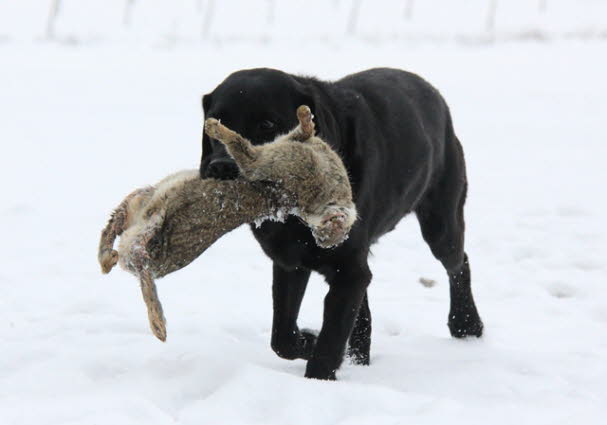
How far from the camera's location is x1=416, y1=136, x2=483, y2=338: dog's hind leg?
4191 mm

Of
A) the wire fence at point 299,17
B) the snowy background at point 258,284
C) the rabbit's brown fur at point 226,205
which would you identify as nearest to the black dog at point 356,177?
the rabbit's brown fur at point 226,205

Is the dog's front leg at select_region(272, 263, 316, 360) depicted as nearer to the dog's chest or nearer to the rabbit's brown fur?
the dog's chest

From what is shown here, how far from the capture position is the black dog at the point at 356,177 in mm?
3049

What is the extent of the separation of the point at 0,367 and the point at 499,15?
30.1 meters

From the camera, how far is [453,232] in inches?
166

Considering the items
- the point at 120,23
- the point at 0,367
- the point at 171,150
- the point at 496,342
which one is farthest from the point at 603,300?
the point at 120,23

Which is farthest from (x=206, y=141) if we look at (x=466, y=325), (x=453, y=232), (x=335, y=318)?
(x=466, y=325)

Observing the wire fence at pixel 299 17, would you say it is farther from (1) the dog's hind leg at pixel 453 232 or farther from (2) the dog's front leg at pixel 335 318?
(2) the dog's front leg at pixel 335 318

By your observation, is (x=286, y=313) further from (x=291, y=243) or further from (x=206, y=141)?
(x=206, y=141)

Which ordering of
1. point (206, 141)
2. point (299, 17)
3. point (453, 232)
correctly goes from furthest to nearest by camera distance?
point (299, 17)
point (453, 232)
point (206, 141)

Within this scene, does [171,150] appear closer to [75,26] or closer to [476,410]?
[476,410]

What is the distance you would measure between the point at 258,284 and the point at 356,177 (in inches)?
81.6

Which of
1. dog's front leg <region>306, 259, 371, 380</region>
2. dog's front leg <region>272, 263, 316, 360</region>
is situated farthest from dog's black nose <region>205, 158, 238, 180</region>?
dog's front leg <region>272, 263, 316, 360</region>

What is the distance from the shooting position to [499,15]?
30.6 meters
